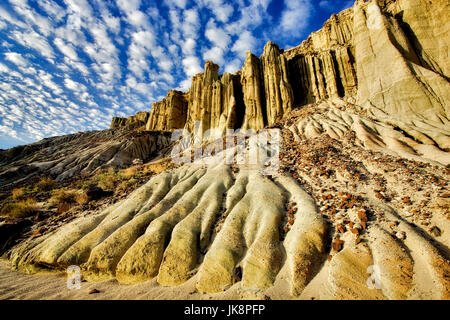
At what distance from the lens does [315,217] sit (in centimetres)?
696

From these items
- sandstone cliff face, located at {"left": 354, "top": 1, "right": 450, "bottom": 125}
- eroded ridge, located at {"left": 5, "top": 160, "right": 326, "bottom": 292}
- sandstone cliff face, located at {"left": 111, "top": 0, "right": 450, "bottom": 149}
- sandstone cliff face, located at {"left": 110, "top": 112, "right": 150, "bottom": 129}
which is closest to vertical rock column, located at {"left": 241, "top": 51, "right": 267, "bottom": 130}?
sandstone cliff face, located at {"left": 111, "top": 0, "right": 450, "bottom": 149}

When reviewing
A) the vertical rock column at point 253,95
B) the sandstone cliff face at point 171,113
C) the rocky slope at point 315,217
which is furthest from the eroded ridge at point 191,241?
the sandstone cliff face at point 171,113

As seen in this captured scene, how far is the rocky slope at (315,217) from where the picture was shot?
523cm

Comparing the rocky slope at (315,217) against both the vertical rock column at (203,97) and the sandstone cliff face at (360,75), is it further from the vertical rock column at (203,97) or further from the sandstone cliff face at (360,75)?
the vertical rock column at (203,97)

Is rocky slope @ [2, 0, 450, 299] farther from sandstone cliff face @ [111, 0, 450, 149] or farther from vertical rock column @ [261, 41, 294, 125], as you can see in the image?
vertical rock column @ [261, 41, 294, 125]

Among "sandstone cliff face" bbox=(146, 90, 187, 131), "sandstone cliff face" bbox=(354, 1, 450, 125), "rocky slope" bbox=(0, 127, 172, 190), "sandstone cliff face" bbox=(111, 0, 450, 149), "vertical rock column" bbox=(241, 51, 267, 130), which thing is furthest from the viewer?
"sandstone cliff face" bbox=(146, 90, 187, 131)

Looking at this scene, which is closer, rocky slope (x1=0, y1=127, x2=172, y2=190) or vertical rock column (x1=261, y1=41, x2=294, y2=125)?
vertical rock column (x1=261, y1=41, x2=294, y2=125)

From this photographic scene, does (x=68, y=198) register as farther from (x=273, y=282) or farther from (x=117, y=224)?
(x=273, y=282)

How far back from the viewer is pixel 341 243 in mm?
5910

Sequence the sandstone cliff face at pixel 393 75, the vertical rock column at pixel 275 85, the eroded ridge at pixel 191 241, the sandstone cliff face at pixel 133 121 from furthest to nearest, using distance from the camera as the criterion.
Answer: the sandstone cliff face at pixel 133 121, the vertical rock column at pixel 275 85, the sandstone cliff face at pixel 393 75, the eroded ridge at pixel 191 241

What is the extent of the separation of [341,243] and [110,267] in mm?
8583

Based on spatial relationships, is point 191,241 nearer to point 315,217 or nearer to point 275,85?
point 315,217

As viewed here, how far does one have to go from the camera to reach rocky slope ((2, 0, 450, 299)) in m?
5.23

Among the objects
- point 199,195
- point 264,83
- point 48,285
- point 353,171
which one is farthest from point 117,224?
point 264,83
